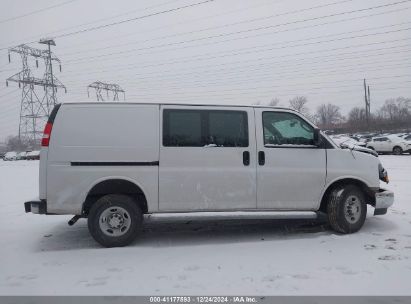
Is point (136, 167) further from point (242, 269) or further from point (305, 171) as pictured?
point (305, 171)

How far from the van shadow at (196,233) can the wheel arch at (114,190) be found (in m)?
0.57

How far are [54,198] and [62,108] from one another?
4.43 feet

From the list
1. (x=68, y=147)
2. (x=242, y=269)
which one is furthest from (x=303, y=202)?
(x=68, y=147)

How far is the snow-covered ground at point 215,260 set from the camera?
4.23m

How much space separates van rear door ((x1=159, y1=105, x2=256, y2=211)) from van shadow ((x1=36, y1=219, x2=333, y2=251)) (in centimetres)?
43

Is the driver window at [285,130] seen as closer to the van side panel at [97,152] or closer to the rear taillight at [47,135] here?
the van side panel at [97,152]

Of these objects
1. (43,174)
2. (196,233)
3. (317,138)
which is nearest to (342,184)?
(317,138)

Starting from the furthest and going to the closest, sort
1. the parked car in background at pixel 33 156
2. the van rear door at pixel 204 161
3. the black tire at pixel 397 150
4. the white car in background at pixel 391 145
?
the parked car in background at pixel 33 156, the black tire at pixel 397 150, the white car in background at pixel 391 145, the van rear door at pixel 204 161

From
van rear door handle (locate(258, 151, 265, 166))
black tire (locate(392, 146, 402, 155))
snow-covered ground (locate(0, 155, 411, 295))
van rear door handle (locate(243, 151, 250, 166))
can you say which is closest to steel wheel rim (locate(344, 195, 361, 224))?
snow-covered ground (locate(0, 155, 411, 295))

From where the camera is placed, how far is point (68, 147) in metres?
5.68

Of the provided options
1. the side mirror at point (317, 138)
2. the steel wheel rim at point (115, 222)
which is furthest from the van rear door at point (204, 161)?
the side mirror at point (317, 138)

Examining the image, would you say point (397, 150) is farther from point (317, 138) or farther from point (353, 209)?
point (317, 138)

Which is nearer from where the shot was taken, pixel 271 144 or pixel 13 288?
pixel 13 288

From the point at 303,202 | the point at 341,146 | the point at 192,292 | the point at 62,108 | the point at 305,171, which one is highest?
the point at 62,108
